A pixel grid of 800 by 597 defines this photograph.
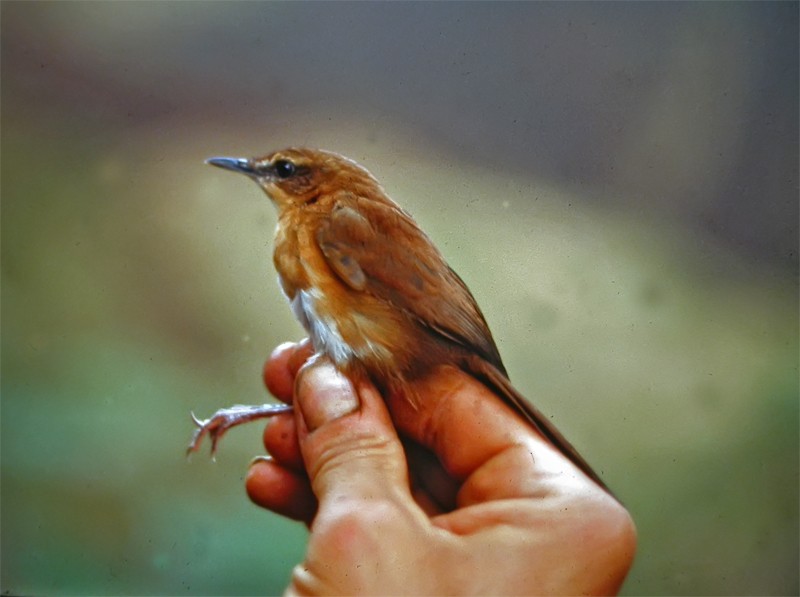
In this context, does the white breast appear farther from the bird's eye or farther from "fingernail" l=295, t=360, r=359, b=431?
the bird's eye

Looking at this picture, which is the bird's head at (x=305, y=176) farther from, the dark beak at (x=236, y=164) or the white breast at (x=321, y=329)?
the white breast at (x=321, y=329)

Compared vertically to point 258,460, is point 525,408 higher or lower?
higher

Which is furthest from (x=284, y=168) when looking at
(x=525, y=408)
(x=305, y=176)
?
(x=525, y=408)

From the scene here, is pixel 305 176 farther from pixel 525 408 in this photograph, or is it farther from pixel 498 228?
pixel 525 408

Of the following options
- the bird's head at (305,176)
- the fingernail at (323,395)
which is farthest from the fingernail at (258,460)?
the bird's head at (305,176)

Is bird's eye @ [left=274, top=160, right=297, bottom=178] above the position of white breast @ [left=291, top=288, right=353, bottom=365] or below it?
above

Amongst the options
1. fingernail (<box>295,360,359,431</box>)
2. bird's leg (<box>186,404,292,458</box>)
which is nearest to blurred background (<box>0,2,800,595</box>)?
bird's leg (<box>186,404,292,458</box>)
